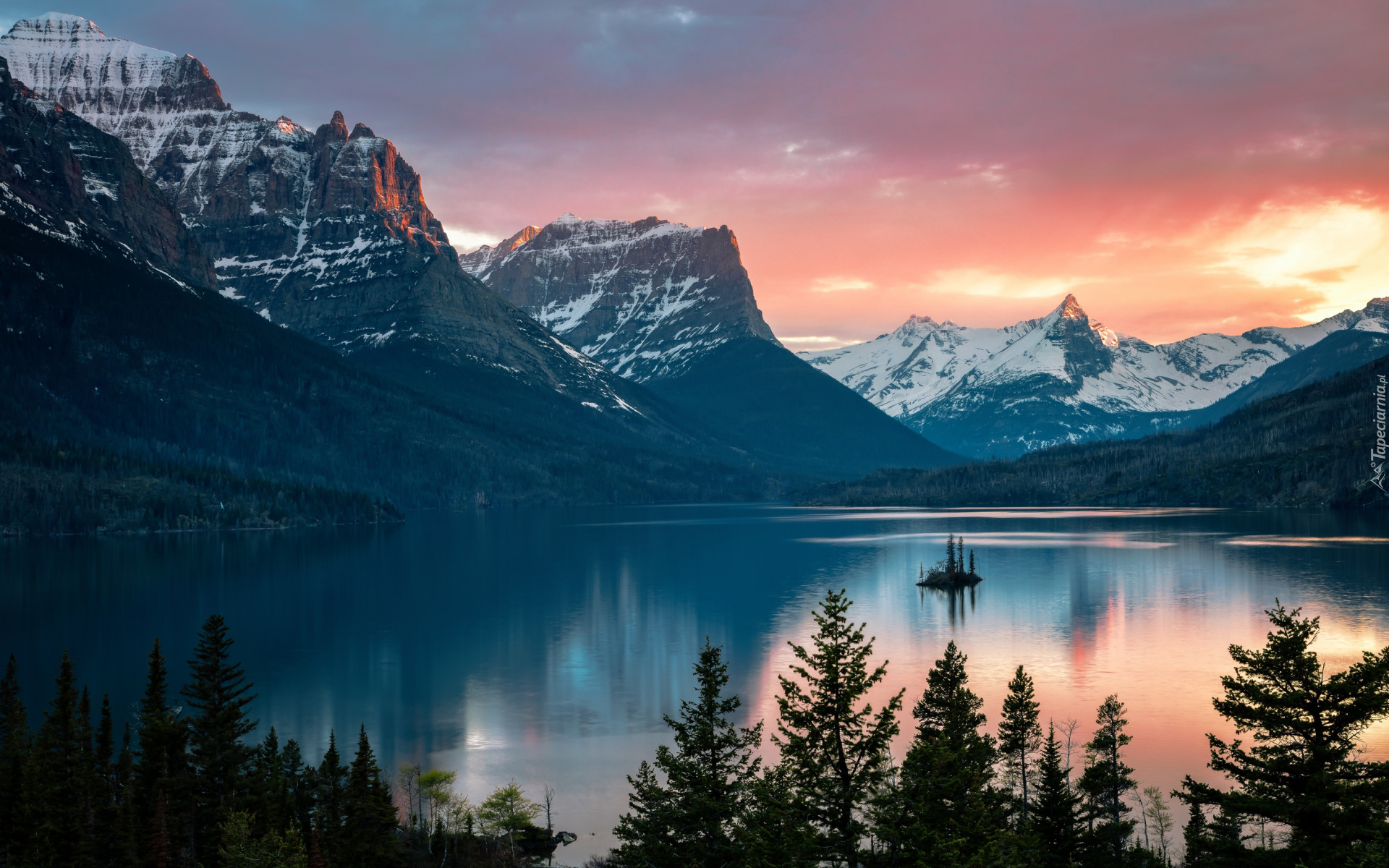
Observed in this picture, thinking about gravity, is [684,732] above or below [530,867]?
above

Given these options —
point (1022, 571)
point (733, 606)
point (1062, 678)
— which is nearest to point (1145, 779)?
point (1062, 678)

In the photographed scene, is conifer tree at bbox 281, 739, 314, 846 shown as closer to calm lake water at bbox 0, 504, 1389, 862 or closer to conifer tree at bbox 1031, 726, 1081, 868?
calm lake water at bbox 0, 504, 1389, 862

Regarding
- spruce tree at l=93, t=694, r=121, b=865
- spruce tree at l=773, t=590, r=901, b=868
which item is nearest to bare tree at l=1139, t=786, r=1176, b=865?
spruce tree at l=773, t=590, r=901, b=868

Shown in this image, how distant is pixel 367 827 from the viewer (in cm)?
4228

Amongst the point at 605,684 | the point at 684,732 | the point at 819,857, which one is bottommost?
the point at 605,684

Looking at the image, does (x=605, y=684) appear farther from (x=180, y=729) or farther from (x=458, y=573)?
(x=458, y=573)

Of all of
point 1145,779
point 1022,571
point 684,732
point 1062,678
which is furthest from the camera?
point 1022,571

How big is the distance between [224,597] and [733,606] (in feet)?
224

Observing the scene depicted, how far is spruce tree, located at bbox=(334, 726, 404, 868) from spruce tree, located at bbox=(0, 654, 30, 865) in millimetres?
13413

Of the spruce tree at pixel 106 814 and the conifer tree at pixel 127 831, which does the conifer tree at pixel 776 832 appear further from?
the spruce tree at pixel 106 814

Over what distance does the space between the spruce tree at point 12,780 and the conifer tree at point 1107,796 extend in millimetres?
43513

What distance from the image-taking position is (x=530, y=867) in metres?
45.0

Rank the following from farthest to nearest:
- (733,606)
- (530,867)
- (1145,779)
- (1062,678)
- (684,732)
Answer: (733,606)
(1062,678)
(1145,779)
(530,867)
(684,732)

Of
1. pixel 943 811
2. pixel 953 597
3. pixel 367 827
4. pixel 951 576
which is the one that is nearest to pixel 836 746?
pixel 943 811
